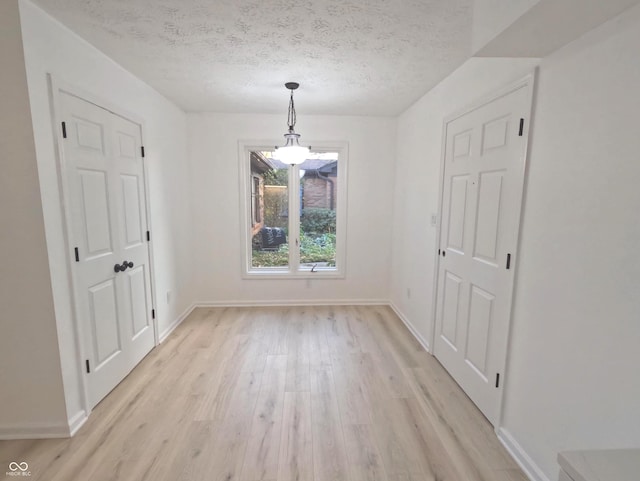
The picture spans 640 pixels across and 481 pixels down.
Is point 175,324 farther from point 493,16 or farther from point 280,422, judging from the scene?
point 493,16

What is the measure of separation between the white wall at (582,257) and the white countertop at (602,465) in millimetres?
464

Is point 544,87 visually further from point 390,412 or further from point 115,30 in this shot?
point 115,30

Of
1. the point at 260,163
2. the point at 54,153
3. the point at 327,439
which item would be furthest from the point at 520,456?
the point at 260,163

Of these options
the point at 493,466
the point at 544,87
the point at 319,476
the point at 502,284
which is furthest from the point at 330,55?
the point at 493,466

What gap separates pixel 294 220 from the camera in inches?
165

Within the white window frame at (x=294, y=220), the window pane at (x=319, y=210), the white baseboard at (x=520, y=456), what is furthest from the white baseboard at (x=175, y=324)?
the white baseboard at (x=520, y=456)

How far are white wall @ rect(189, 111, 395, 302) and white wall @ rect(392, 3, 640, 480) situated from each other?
2.10m

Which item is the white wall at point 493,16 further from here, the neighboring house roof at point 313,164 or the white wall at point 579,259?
the neighboring house roof at point 313,164

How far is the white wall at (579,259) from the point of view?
119cm

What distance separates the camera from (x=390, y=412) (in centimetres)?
214

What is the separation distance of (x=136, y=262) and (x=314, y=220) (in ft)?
7.36

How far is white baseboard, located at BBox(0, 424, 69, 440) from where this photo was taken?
6.08 feet

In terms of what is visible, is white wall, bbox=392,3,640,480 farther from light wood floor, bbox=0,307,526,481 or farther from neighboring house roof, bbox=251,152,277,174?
neighboring house roof, bbox=251,152,277,174

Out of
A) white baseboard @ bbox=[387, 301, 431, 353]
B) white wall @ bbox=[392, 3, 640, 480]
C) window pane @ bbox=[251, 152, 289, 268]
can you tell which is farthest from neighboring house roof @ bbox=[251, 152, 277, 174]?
white wall @ bbox=[392, 3, 640, 480]
